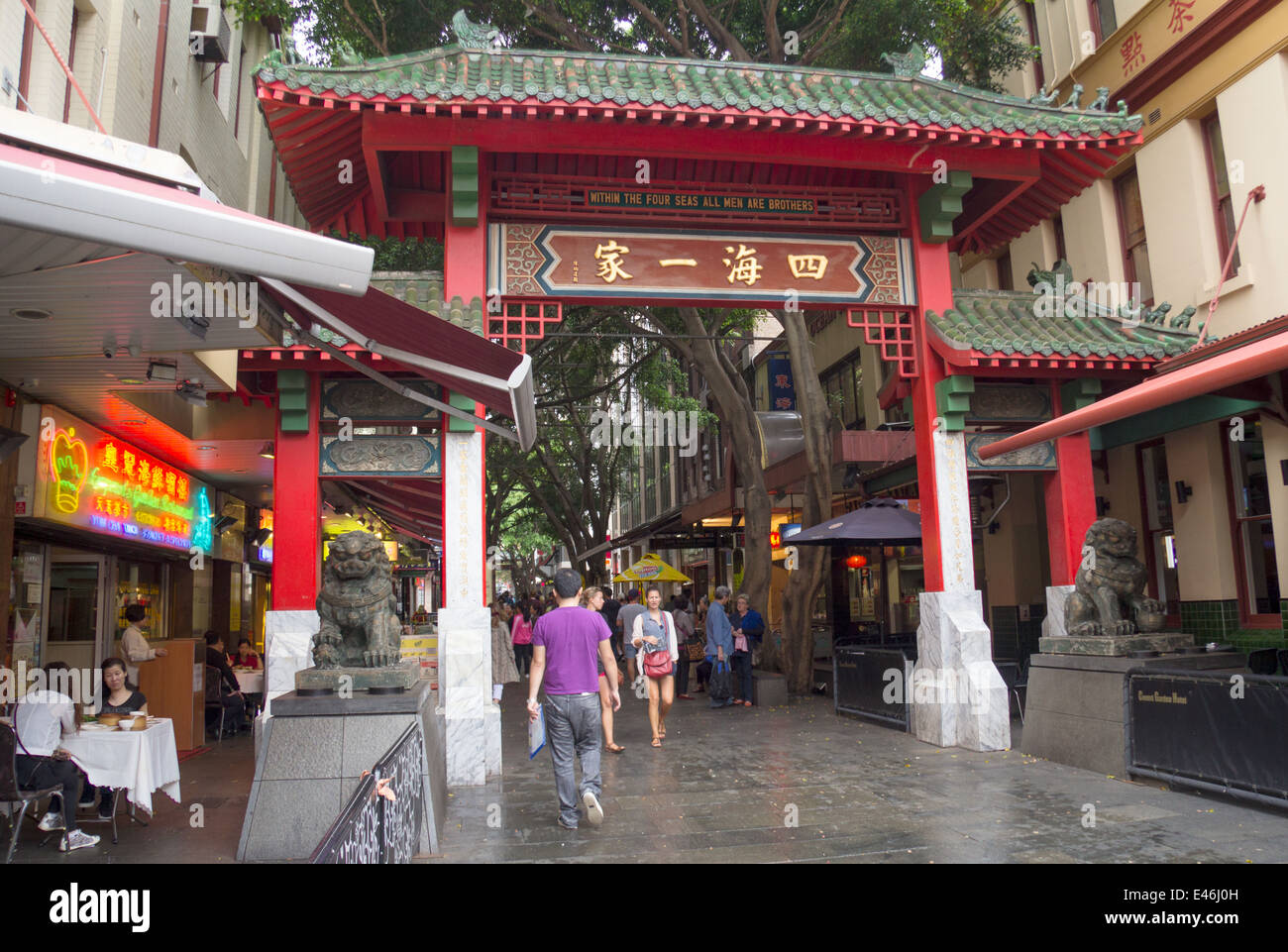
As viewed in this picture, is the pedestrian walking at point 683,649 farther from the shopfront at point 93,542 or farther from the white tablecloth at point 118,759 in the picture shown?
the white tablecloth at point 118,759

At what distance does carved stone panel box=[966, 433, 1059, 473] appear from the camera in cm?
1071

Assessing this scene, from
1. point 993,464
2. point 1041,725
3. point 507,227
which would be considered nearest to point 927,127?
point 993,464

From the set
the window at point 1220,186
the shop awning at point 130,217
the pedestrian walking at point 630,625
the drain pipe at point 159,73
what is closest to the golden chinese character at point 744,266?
the pedestrian walking at point 630,625

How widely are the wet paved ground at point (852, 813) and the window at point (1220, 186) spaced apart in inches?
276

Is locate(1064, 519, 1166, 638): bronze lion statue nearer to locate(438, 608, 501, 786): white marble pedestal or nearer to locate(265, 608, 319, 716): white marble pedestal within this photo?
locate(438, 608, 501, 786): white marble pedestal

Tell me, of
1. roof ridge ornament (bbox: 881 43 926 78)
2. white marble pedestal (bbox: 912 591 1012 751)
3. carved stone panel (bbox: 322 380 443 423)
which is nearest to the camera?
carved stone panel (bbox: 322 380 443 423)

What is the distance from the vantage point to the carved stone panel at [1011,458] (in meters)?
10.7

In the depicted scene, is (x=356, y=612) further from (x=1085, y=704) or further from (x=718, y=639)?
(x=718, y=639)

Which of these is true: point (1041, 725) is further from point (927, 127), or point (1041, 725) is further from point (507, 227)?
point (507, 227)

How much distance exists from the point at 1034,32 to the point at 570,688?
14392 mm

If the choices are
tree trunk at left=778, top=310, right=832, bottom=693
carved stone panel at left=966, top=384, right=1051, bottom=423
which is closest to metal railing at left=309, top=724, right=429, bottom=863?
carved stone panel at left=966, top=384, right=1051, bottom=423

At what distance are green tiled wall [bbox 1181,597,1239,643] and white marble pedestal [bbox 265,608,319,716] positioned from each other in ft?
33.7

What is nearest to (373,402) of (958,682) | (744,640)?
(958,682)

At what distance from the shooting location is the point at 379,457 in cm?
969
